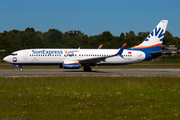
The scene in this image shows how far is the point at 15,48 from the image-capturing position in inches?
3669

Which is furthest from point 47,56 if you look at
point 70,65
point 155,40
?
point 155,40

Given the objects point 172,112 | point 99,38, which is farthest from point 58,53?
point 99,38

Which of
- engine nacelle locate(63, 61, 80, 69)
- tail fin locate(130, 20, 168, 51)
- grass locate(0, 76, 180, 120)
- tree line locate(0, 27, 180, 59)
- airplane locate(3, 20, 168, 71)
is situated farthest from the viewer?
tree line locate(0, 27, 180, 59)

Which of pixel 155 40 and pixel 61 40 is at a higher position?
pixel 61 40

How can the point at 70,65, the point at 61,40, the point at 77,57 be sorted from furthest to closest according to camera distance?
the point at 61,40 < the point at 77,57 < the point at 70,65

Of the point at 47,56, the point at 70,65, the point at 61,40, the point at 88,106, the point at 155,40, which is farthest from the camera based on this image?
the point at 61,40

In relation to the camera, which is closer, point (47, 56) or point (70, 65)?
point (70, 65)

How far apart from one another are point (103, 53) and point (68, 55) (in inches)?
246

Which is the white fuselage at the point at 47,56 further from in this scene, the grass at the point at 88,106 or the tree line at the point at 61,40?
the tree line at the point at 61,40

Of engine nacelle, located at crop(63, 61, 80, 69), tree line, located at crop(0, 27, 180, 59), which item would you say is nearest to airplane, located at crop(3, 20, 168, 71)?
engine nacelle, located at crop(63, 61, 80, 69)

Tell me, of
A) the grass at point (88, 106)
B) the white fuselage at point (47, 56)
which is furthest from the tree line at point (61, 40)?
the grass at point (88, 106)

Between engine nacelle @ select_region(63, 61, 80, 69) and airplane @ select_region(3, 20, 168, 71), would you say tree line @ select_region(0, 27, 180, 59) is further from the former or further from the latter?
engine nacelle @ select_region(63, 61, 80, 69)

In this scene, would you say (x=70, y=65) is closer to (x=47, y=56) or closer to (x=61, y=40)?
(x=47, y=56)

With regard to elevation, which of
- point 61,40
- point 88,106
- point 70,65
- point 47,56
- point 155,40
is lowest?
point 88,106
